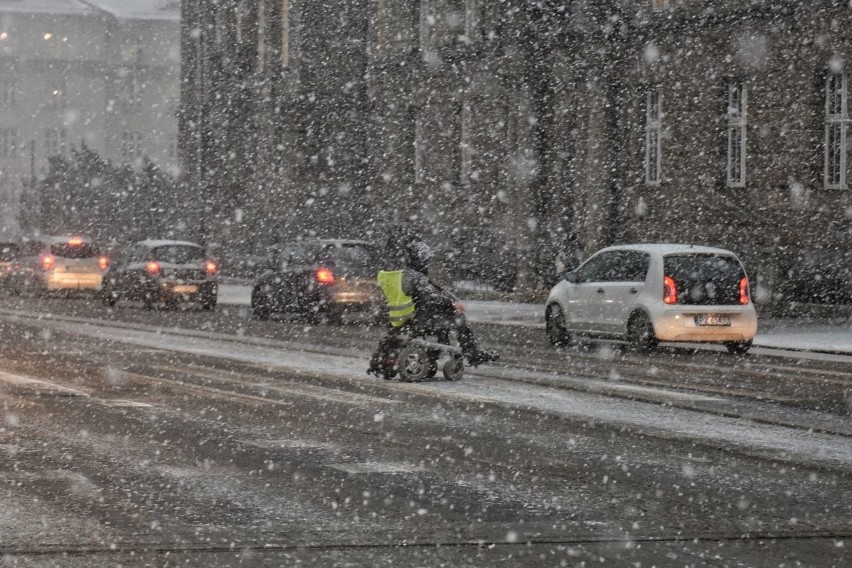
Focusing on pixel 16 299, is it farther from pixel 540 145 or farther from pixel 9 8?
pixel 9 8

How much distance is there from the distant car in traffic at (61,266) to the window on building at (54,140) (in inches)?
2314

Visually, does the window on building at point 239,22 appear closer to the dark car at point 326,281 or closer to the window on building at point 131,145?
the dark car at point 326,281

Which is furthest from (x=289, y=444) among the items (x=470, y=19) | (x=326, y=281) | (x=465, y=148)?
(x=470, y=19)

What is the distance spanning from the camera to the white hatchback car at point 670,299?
2116cm

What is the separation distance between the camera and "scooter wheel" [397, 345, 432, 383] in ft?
53.8

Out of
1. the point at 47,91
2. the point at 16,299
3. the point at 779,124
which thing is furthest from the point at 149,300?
the point at 47,91

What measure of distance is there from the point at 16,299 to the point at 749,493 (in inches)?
1285

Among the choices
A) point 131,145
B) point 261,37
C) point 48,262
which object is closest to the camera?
point 48,262

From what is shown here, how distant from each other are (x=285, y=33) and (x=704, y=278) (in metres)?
32.6

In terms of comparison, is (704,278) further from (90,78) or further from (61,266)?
(90,78)

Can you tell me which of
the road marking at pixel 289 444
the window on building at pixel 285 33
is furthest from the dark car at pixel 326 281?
the window on building at pixel 285 33

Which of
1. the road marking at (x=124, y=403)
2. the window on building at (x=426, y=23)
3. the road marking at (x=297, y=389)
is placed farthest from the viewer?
the window on building at (x=426, y=23)

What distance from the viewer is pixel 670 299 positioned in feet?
69.6

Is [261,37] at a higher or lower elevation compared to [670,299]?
higher
